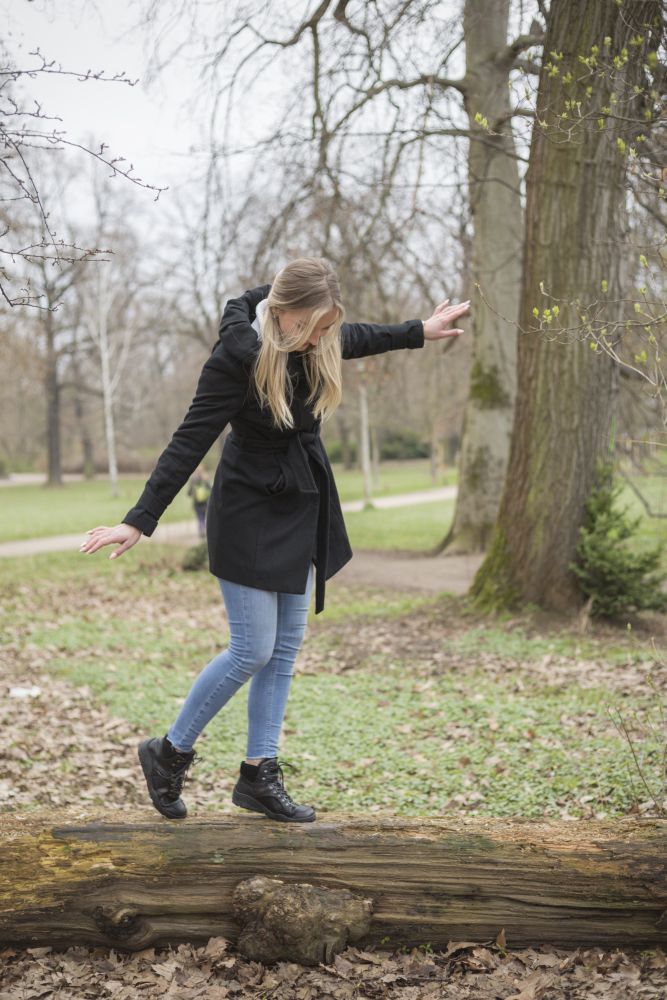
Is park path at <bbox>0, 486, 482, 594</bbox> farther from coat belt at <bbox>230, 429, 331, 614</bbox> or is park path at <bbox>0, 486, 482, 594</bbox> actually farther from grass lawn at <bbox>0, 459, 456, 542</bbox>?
coat belt at <bbox>230, 429, 331, 614</bbox>

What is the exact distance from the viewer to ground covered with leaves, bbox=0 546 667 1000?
3.01 metres

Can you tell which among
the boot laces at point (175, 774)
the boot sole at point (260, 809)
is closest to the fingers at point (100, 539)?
the boot laces at point (175, 774)

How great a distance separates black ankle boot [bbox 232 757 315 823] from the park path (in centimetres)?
790

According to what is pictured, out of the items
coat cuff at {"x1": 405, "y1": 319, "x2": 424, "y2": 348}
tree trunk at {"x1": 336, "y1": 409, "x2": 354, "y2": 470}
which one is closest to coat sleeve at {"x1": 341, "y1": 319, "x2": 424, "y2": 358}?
coat cuff at {"x1": 405, "y1": 319, "x2": 424, "y2": 348}

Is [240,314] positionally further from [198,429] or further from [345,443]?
[345,443]

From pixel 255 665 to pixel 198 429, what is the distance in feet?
2.87

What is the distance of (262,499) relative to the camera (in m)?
3.22

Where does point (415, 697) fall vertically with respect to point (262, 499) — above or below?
below

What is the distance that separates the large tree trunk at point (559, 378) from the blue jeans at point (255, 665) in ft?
15.2

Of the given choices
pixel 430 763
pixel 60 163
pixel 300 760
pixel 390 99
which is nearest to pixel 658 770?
pixel 430 763

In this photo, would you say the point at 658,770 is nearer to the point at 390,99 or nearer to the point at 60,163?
the point at 390,99

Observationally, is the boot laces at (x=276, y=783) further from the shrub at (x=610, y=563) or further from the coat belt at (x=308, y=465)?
the shrub at (x=610, y=563)

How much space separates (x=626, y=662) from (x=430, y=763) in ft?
7.39

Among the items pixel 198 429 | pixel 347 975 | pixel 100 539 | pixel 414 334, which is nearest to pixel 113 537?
pixel 100 539
